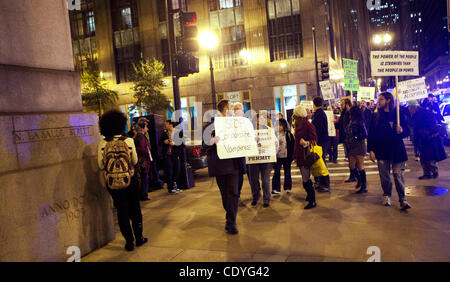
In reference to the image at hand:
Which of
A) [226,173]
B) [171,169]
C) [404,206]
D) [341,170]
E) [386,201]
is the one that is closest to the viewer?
[226,173]

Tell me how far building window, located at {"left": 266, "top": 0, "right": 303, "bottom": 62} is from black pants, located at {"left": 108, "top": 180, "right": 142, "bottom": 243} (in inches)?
1010

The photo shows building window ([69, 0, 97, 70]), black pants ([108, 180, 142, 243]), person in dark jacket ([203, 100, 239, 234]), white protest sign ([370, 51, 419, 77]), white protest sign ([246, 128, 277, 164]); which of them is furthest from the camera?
building window ([69, 0, 97, 70])

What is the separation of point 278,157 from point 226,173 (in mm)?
2748

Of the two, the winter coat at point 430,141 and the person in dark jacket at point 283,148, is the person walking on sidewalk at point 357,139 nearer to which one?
the person in dark jacket at point 283,148

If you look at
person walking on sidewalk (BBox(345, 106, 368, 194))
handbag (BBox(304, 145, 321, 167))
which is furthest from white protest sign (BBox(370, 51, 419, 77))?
handbag (BBox(304, 145, 321, 167))

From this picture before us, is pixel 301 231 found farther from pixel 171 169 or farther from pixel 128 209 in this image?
pixel 171 169

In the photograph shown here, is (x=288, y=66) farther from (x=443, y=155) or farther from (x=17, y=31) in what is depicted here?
(x=17, y=31)

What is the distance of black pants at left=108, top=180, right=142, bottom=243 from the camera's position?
5.01 metres

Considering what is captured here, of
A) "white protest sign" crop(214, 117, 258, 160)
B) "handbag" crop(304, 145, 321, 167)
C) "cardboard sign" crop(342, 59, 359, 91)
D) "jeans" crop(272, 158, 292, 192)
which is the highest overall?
"cardboard sign" crop(342, 59, 359, 91)

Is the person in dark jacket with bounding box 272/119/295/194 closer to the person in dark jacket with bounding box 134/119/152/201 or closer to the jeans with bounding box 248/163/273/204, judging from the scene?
the jeans with bounding box 248/163/273/204

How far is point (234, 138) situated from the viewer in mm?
5684

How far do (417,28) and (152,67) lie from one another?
14456 cm

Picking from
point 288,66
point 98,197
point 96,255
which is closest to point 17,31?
point 98,197

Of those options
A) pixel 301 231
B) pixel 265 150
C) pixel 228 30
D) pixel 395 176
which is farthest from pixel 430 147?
pixel 228 30
